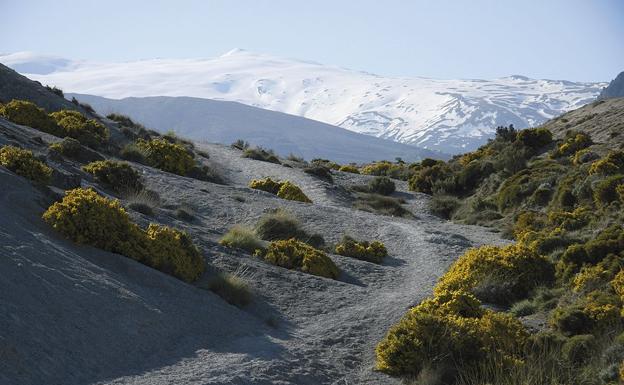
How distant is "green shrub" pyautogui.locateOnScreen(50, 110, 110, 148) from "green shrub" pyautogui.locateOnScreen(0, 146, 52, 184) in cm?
1233

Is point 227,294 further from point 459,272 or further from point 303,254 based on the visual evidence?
point 459,272

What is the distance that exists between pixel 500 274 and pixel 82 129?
1982 cm

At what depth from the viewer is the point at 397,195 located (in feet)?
118

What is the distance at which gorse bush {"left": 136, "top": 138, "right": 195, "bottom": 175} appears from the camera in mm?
28844

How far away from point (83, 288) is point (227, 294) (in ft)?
9.88

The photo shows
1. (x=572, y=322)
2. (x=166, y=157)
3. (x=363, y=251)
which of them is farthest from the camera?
(x=166, y=157)

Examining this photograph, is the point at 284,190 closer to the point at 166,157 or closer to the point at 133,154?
the point at 166,157

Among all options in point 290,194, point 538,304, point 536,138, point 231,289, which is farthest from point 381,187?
point 231,289

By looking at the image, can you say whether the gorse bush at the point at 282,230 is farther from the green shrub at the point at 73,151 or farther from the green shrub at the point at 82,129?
the green shrub at the point at 82,129

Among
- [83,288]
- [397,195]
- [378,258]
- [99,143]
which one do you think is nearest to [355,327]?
[83,288]

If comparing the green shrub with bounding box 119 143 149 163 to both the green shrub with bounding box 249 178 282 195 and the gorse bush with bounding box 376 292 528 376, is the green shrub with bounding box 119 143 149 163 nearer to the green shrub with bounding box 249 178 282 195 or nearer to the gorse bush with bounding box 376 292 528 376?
the green shrub with bounding box 249 178 282 195

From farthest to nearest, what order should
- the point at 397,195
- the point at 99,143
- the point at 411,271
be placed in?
the point at 397,195 → the point at 99,143 → the point at 411,271

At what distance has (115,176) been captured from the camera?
824 inches

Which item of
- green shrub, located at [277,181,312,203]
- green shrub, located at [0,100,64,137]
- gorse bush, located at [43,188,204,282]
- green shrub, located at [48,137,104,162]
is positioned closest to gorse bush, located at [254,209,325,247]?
gorse bush, located at [43,188,204,282]
